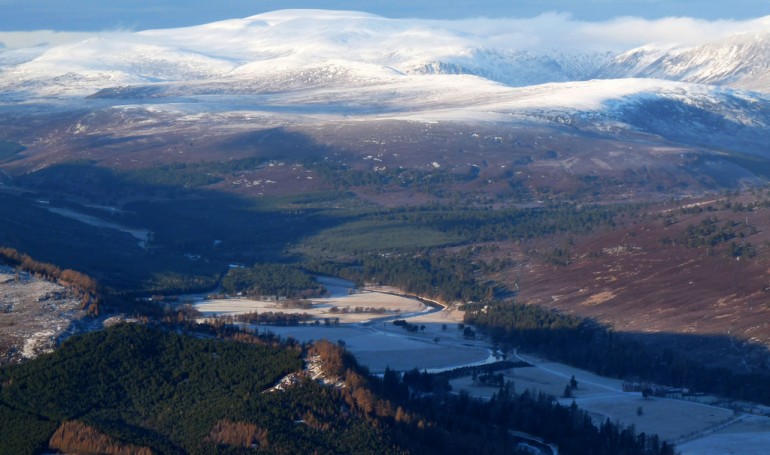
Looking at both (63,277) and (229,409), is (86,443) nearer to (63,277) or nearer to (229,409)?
(229,409)

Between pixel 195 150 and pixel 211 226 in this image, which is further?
pixel 195 150

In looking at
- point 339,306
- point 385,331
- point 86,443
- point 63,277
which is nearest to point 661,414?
point 385,331

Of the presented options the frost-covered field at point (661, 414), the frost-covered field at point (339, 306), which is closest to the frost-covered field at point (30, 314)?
the frost-covered field at point (661, 414)

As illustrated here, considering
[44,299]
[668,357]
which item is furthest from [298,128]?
[44,299]

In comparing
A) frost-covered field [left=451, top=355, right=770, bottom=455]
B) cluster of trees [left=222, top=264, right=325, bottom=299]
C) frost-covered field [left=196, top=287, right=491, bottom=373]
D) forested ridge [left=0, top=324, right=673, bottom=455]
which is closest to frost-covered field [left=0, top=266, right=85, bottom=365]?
forested ridge [left=0, top=324, right=673, bottom=455]

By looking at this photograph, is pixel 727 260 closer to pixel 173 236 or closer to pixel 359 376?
pixel 359 376

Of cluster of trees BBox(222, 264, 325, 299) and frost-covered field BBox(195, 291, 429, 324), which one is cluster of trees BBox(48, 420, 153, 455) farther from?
cluster of trees BBox(222, 264, 325, 299)
